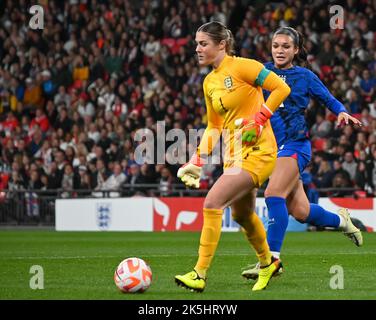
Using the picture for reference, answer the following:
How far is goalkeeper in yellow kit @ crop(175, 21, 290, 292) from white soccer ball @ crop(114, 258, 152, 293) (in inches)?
12.7

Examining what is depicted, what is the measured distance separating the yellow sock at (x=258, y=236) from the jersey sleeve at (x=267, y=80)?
105cm

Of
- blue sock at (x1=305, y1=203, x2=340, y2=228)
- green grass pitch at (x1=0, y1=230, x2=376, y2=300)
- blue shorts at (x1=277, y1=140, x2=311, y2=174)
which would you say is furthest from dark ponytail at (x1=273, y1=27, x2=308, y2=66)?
green grass pitch at (x1=0, y1=230, x2=376, y2=300)

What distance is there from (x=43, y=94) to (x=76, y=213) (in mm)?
5153

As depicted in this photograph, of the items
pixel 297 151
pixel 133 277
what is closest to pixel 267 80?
pixel 297 151

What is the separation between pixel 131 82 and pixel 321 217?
50.7 feet

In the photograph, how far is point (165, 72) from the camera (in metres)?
24.5

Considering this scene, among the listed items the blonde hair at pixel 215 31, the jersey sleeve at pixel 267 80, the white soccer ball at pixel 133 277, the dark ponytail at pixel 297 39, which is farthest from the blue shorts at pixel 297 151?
the white soccer ball at pixel 133 277

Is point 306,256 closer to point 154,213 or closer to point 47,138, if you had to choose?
point 154,213

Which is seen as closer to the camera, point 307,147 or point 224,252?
point 307,147

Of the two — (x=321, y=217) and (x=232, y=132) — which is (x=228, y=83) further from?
(x=321, y=217)

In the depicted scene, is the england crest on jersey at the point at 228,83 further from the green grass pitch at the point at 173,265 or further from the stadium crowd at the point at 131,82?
the stadium crowd at the point at 131,82

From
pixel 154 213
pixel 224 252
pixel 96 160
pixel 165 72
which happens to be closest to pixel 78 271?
pixel 224 252

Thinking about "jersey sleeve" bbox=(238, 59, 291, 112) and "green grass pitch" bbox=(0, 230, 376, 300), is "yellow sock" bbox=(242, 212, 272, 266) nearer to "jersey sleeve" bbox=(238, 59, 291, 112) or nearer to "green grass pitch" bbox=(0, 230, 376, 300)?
"green grass pitch" bbox=(0, 230, 376, 300)
